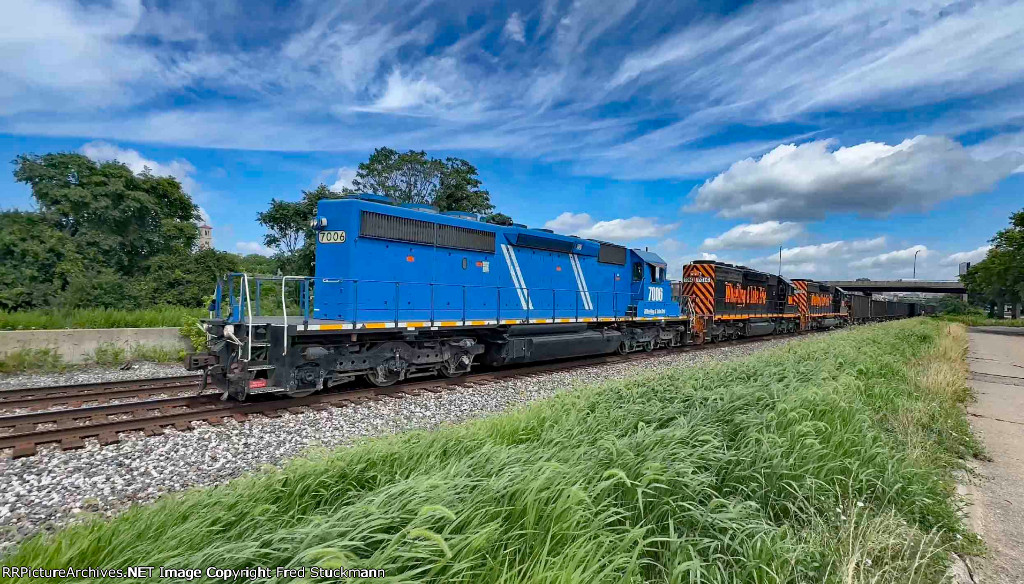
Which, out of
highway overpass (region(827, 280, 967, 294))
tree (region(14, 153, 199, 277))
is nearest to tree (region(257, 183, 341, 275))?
tree (region(14, 153, 199, 277))

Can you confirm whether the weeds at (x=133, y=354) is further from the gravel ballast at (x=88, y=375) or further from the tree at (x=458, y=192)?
the tree at (x=458, y=192)

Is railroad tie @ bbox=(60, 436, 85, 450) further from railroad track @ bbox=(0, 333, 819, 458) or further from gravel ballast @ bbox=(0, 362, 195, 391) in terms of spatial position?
gravel ballast @ bbox=(0, 362, 195, 391)

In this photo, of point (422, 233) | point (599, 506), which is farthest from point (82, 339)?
point (599, 506)

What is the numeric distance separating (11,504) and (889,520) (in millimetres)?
6674

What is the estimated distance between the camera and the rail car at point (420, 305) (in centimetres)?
753

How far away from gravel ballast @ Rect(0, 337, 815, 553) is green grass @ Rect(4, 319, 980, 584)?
6.30ft

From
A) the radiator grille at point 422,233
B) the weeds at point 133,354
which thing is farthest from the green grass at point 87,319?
the radiator grille at point 422,233

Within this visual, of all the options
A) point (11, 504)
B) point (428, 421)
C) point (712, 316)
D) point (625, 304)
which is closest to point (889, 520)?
point (428, 421)

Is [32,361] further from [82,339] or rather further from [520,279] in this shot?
[520,279]

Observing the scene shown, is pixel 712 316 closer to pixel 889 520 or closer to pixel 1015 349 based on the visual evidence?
pixel 1015 349

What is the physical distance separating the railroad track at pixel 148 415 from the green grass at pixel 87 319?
556 cm

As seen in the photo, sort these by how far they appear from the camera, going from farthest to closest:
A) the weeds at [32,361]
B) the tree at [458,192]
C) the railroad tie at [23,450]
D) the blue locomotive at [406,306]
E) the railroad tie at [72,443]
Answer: the tree at [458,192], the weeds at [32,361], the blue locomotive at [406,306], the railroad tie at [72,443], the railroad tie at [23,450]

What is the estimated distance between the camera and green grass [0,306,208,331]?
11.9 metres

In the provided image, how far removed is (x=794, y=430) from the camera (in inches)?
155
